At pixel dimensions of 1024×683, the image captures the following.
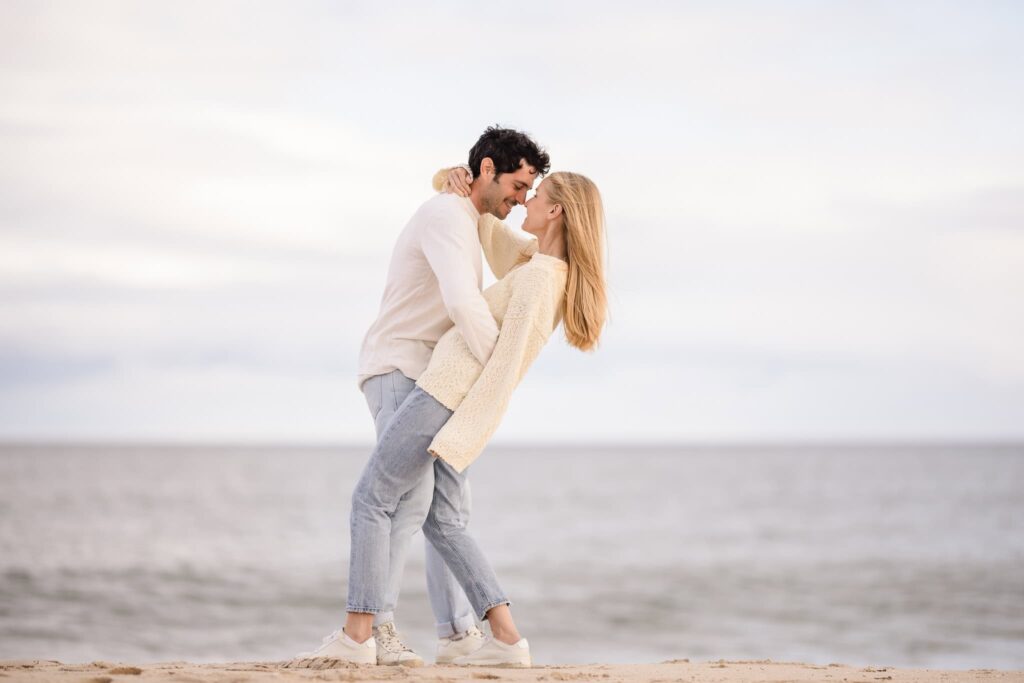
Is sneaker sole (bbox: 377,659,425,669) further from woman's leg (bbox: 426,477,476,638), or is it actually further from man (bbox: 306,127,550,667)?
woman's leg (bbox: 426,477,476,638)

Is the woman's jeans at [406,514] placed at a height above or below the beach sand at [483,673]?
above

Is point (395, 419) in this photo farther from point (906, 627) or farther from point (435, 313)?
point (906, 627)

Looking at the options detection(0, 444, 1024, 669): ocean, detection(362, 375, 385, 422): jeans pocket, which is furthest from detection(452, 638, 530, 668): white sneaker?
detection(0, 444, 1024, 669): ocean

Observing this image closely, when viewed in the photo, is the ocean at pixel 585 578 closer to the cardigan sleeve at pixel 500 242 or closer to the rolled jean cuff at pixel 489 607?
the rolled jean cuff at pixel 489 607

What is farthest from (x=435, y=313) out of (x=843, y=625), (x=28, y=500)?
(x=28, y=500)

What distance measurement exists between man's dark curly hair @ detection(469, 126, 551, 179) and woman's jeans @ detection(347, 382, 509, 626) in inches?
38.1

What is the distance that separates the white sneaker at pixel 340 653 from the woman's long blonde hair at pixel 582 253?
1.42m

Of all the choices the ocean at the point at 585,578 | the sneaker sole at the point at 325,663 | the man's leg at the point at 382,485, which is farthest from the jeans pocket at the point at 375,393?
the ocean at the point at 585,578

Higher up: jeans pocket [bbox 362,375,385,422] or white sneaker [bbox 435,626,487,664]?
jeans pocket [bbox 362,375,385,422]

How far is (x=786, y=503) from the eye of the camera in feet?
100

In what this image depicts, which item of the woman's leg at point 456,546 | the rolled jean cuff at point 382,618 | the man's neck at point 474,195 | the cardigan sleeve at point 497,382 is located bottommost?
the rolled jean cuff at point 382,618

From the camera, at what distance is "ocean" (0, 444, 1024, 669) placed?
10656 mm

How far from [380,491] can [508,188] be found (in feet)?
4.27

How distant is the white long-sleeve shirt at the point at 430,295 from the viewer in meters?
3.72
